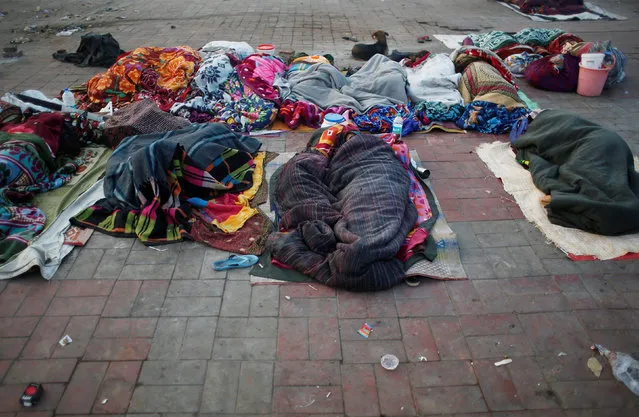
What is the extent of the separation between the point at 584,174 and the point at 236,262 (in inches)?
113

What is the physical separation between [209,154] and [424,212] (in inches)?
74.3

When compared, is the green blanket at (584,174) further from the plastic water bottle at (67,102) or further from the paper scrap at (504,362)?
the plastic water bottle at (67,102)

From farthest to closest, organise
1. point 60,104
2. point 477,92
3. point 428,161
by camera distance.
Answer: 1. point 477,92
2. point 60,104
3. point 428,161

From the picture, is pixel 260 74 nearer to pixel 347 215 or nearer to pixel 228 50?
pixel 228 50

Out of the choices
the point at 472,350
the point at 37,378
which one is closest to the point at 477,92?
the point at 472,350

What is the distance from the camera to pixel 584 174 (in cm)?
373

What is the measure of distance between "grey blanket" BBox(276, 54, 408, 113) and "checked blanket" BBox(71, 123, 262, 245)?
5.63 ft

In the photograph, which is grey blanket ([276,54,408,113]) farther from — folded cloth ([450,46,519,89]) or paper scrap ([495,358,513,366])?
paper scrap ([495,358,513,366])

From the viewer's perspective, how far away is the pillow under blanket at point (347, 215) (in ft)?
9.90

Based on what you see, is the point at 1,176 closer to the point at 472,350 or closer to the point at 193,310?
the point at 193,310

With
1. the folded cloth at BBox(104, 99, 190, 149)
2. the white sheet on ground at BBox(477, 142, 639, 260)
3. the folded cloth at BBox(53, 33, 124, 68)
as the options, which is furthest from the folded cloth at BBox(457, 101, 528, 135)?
the folded cloth at BBox(53, 33, 124, 68)

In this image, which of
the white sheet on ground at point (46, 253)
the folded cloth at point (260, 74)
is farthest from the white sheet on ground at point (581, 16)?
the white sheet on ground at point (46, 253)

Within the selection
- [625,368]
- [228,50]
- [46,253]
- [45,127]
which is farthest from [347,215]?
[228,50]

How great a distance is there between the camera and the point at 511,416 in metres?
2.33
